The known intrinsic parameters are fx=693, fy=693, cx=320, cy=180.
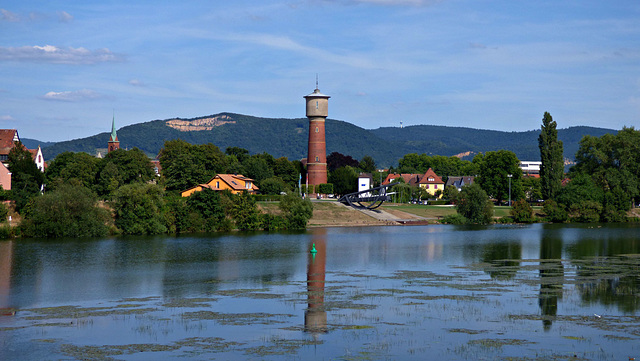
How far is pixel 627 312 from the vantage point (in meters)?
24.5

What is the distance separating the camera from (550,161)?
90.7 m

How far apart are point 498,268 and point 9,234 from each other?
4209cm

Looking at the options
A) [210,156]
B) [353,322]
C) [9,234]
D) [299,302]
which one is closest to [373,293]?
[299,302]

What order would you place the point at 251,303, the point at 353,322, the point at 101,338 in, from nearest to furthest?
the point at 101,338, the point at 353,322, the point at 251,303

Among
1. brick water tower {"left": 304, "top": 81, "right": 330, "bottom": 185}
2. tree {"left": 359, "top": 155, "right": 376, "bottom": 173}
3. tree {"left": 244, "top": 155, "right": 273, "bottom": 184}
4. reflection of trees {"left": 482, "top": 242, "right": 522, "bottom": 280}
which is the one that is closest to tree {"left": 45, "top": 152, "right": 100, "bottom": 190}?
tree {"left": 244, "top": 155, "right": 273, "bottom": 184}

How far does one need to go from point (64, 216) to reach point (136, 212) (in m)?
6.88

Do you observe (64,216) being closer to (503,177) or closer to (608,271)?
(608,271)

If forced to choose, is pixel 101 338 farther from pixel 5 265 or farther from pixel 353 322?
pixel 5 265

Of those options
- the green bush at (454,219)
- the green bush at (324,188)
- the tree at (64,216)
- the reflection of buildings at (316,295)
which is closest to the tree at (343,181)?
the green bush at (324,188)

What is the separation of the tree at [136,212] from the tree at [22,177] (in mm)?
8001

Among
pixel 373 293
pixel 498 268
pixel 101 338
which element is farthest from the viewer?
pixel 498 268

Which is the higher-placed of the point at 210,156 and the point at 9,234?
the point at 210,156

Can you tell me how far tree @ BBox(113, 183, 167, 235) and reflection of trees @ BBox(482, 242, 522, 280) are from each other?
3134 cm

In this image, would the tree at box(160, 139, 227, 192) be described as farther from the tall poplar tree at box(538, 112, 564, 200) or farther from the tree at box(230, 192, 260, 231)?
the tall poplar tree at box(538, 112, 564, 200)
